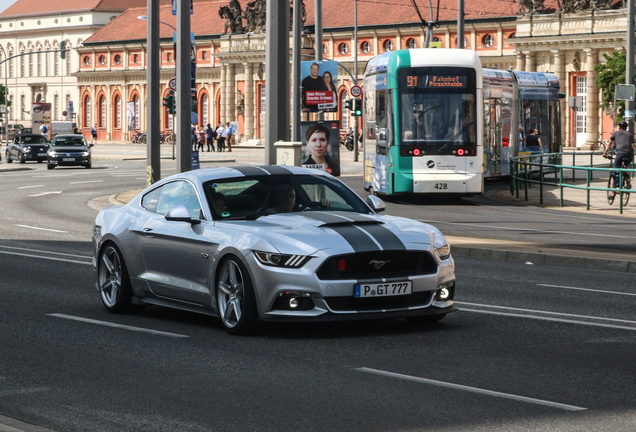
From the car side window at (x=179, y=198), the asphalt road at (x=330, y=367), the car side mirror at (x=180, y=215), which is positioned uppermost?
the car side window at (x=179, y=198)

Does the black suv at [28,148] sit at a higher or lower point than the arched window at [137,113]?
lower

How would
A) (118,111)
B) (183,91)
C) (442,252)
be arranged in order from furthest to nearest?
(118,111) → (183,91) → (442,252)

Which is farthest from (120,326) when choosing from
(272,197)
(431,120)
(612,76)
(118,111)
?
(118,111)

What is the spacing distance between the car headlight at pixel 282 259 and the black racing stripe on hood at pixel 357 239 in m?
0.37

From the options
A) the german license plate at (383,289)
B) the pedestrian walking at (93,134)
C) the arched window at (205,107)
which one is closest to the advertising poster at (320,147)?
the german license plate at (383,289)

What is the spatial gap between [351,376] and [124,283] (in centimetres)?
385

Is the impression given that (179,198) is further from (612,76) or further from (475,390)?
(612,76)

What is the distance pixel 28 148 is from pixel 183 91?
128 ft

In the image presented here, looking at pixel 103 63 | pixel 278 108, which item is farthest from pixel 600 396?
pixel 103 63

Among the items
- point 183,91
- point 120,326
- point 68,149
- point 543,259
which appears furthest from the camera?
point 68,149

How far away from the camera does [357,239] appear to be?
30.3ft

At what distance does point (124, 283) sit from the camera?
11.1m

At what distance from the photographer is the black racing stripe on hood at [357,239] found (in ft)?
30.1

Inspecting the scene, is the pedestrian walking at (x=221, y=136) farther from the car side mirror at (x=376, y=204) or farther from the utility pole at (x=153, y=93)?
the car side mirror at (x=376, y=204)
